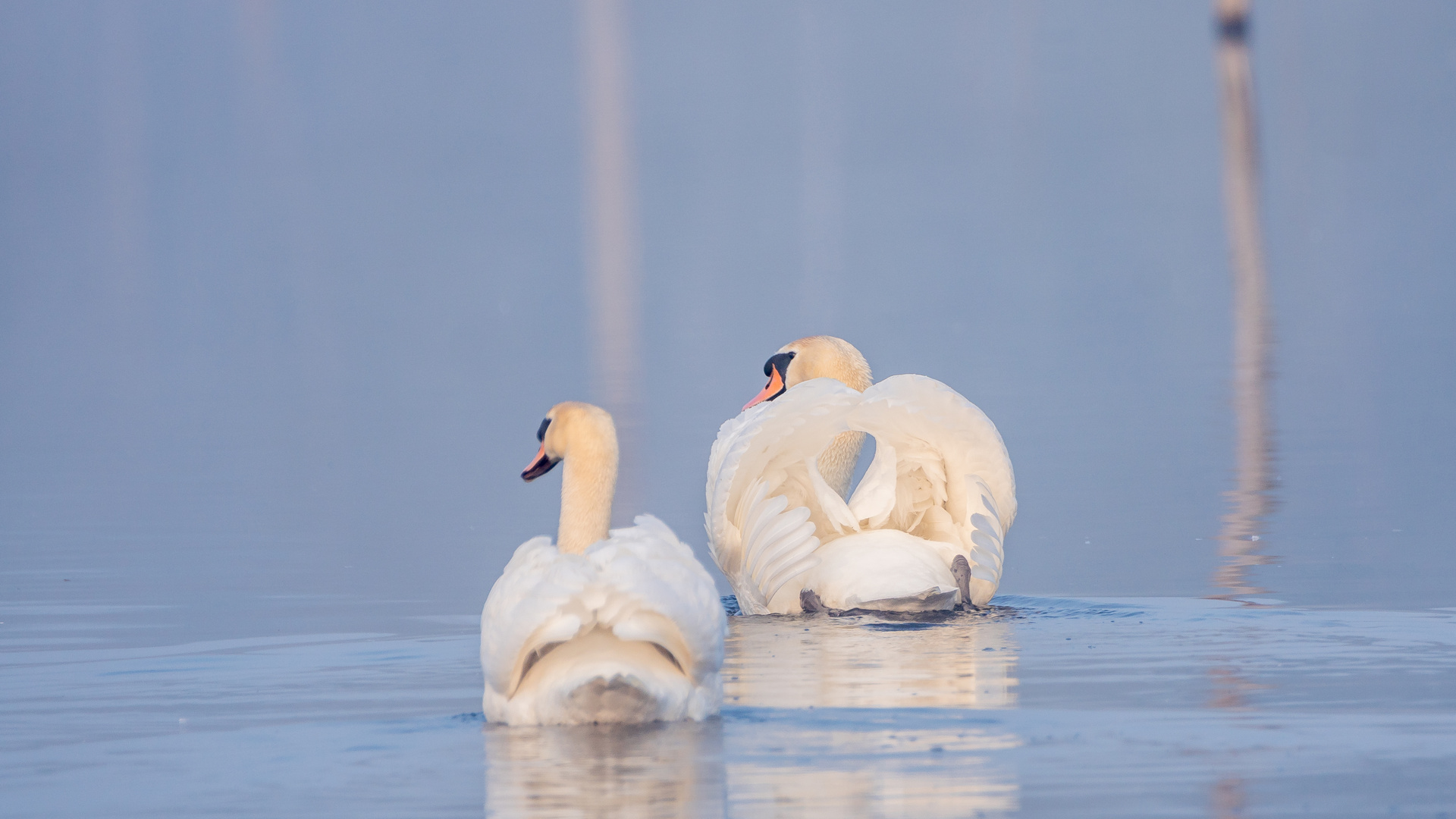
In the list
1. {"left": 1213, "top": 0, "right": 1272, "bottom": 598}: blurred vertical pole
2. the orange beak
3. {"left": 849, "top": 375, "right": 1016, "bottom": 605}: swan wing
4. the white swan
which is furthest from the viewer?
{"left": 1213, "top": 0, "right": 1272, "bottom": 598}: blurred vertical pole

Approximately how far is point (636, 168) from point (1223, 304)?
30783 mm

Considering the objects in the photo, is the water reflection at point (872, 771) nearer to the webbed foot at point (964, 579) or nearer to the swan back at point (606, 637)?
the swan back at point (606, 637)

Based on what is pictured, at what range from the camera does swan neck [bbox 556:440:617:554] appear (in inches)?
306

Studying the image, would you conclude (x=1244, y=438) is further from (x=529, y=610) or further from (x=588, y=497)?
(x=529, y=610)

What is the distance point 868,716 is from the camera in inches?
265

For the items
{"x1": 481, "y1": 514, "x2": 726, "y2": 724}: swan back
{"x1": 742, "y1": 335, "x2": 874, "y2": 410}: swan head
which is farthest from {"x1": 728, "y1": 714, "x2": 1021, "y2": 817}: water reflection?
{"x1": 742, "y1": 335, "x2": 874, "y2": 410}: swan head

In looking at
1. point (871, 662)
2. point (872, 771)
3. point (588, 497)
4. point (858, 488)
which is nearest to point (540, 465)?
point (588, 497)

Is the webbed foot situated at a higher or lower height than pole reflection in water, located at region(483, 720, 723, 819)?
lower

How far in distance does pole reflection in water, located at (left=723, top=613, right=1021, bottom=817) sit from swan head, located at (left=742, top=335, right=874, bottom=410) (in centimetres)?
218

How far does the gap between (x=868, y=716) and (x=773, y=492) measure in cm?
286

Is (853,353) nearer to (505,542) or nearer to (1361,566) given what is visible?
(505,542)

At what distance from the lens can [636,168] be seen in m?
50.6

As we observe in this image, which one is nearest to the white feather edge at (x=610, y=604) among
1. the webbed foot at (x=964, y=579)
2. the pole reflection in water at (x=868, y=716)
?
the pole reflection in water at (x=868, y=716)

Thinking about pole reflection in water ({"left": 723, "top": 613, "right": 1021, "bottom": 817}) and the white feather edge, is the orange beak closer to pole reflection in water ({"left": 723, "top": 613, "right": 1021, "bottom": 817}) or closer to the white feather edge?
pole reflection in water ({"left": 723, "top": 613, "right": 1021, "bottom": 817})
